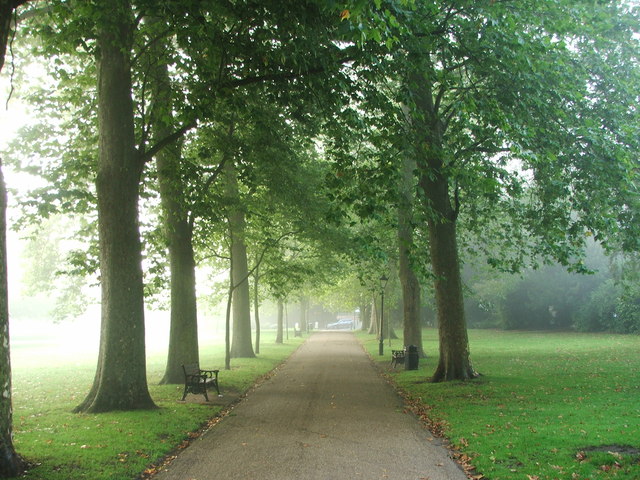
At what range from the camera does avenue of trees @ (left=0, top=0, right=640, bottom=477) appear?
9445 mm

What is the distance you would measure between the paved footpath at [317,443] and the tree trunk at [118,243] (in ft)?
7.68

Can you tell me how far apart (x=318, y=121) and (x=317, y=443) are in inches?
374

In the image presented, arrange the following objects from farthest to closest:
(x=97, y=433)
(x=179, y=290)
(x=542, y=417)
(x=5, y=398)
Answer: (x=179, y=290) → (x=542, y=417) → (x=97, y=433) → (x=5, y=398)

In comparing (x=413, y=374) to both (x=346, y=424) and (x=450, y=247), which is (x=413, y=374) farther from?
(x=346, y=424)

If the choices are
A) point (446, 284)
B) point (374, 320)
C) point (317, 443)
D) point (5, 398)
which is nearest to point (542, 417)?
point (317, 443)

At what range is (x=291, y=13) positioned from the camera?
28.0 ft

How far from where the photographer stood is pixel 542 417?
9562mm

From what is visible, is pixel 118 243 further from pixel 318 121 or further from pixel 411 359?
pixel 411 359

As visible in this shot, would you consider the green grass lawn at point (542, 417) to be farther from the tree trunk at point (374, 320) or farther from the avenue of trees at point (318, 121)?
the tree trunk at point (374, 320)

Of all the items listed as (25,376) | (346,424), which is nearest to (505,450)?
(346,424)

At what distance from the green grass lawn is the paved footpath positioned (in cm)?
62

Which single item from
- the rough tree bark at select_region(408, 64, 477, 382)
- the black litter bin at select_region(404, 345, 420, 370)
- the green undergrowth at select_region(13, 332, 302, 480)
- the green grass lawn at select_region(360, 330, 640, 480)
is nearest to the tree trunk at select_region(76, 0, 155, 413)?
the green undergrowth at select_region(13, 332, 302, 480)

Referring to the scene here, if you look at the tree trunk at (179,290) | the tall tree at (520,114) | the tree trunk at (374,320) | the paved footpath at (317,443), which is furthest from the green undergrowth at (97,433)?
the tree trunk at (374,320)

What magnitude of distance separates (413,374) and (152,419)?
10.0m
